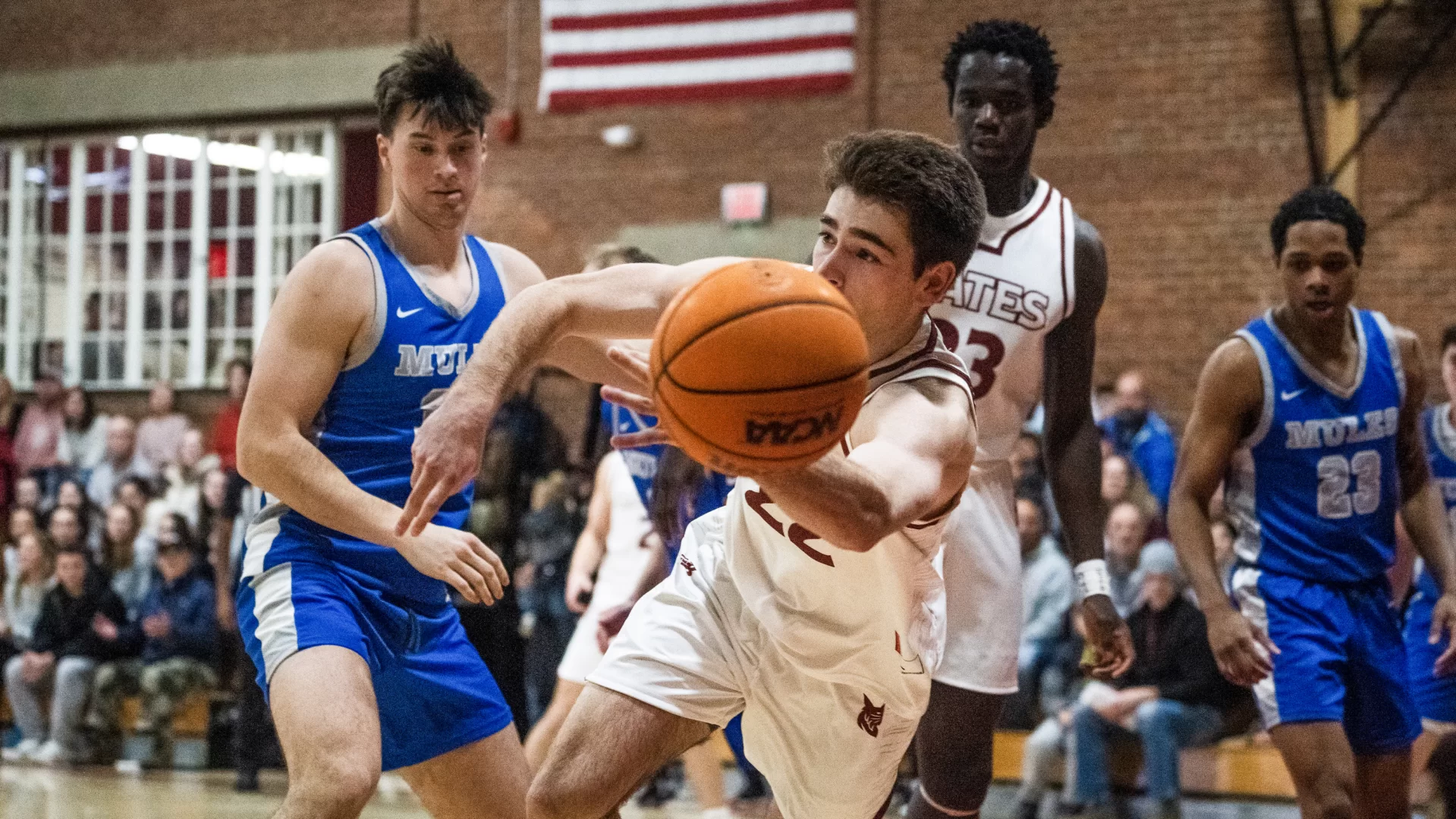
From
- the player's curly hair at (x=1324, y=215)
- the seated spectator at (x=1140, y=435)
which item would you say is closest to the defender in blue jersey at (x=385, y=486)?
the player's curly hair at (x=1324, y=215)

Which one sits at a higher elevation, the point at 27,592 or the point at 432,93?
the point at 432,93

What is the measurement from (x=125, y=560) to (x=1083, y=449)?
822 centimetres

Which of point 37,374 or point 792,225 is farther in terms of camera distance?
point 37,374

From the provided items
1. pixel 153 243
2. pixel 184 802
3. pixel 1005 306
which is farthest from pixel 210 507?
pixel 1005 306

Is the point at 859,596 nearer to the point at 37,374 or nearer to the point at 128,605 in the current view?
the point at 128,605

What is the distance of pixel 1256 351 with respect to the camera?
446 cm

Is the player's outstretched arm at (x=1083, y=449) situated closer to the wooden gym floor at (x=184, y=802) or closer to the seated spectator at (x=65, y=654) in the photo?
the wooden gym floor at (x=184, y=802)

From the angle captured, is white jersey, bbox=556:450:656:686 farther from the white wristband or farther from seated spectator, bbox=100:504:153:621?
seated spectator, bbox=100:504:153:621

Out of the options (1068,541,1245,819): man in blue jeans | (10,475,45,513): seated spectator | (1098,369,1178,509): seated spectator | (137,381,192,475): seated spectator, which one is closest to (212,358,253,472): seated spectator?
(137,381,192,475): seated spectator

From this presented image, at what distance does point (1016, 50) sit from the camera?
4078 millimetres

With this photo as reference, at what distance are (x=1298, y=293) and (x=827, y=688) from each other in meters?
2.13

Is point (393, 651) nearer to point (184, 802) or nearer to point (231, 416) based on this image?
point (184, 802)

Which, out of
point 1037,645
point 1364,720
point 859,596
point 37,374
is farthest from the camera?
point 37,374

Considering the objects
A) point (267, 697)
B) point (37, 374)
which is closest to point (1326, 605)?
point (267, 697)
